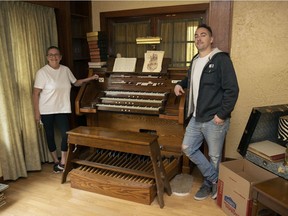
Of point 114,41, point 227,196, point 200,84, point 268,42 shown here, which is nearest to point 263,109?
point 200,84

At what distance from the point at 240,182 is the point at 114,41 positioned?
2.61m

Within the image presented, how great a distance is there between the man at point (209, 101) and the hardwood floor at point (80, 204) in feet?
0.56

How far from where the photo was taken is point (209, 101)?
2166 millimetres

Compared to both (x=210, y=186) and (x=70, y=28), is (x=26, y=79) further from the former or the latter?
(x=210, y=186)

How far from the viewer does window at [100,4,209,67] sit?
319cm

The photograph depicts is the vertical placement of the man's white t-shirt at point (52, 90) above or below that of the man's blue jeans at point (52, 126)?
above

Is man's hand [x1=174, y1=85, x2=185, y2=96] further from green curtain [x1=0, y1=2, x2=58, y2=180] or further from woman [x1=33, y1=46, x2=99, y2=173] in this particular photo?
green curtain [x1=0, y1=2, x2=58, y2=180]

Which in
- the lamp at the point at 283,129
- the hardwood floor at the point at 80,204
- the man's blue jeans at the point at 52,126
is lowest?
the hardwood floor at the point at 80,204

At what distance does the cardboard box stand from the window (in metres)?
1.61

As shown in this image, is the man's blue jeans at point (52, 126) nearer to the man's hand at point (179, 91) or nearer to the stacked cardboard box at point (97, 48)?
the stacked cardboard box at point (97, 48)

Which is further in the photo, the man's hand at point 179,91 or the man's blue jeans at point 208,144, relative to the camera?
the man's hand at point 179,91

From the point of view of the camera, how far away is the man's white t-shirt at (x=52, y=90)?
2.79m

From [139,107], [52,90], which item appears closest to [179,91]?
[139,107]

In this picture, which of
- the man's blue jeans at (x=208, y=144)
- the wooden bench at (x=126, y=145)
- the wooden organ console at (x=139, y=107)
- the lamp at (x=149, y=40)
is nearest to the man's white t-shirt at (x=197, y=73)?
the man's blue jeans at (x=208, y=144)
